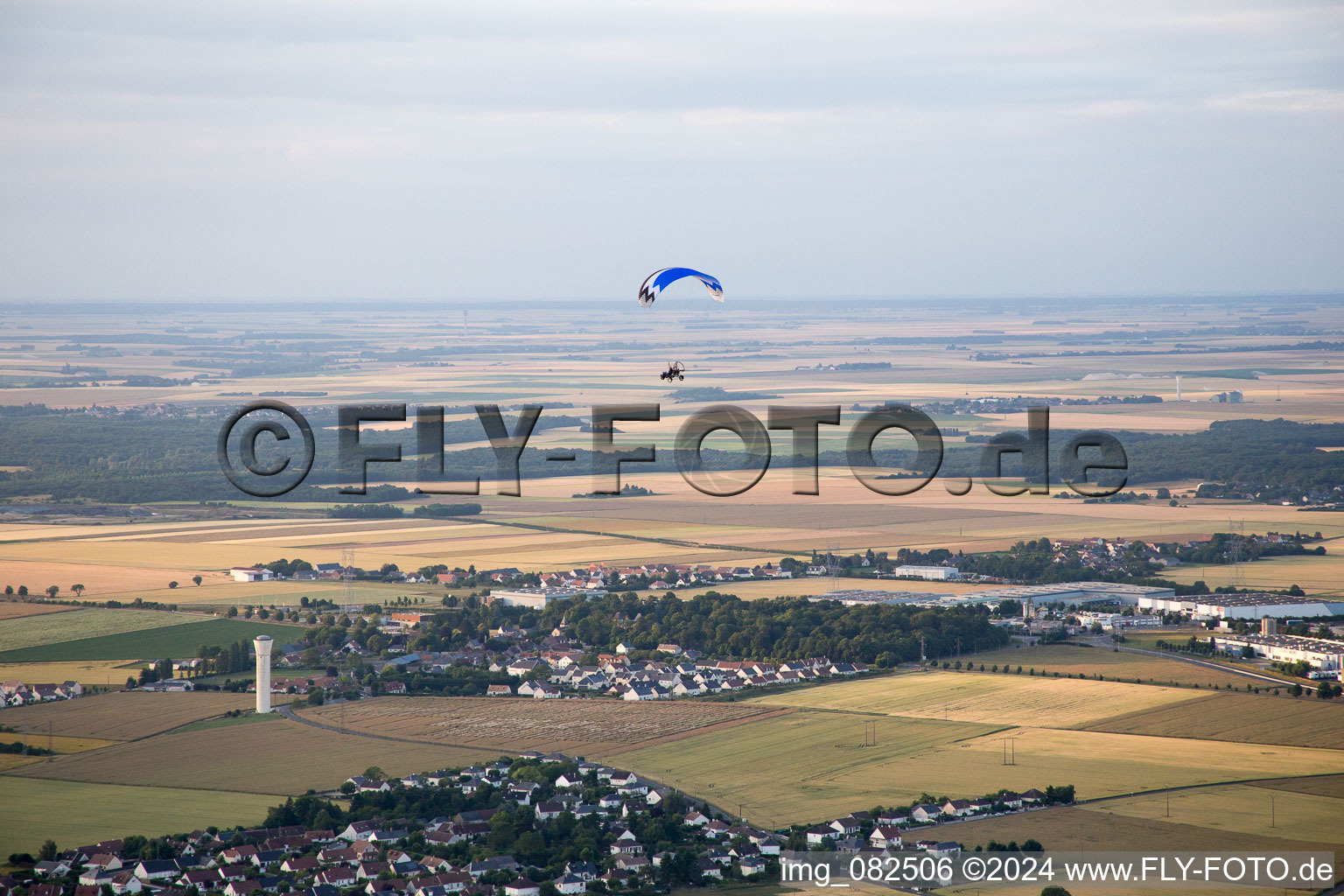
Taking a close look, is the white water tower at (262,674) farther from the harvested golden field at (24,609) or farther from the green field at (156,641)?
the harvested golden field at (24,609)

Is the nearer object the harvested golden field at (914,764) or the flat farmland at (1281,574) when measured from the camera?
the harvested golden field at (914,764)

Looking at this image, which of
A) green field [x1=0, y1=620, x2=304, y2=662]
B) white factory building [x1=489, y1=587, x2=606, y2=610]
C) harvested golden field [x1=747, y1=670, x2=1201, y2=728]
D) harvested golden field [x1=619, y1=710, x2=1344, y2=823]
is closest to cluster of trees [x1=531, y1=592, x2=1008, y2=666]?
white factory building [x1=489, y1=587, x2=606, y2=610]

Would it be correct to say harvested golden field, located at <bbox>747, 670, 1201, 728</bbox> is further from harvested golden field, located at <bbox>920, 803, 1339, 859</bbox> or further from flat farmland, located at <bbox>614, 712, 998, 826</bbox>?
harvested golden field, located at <bbox>920, 803, 1339, 859</bbox>

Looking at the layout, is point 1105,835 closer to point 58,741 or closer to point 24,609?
point 58,741

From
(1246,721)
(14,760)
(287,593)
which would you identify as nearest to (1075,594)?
(1246,721)

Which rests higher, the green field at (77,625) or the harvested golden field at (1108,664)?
the green field at (77,625)

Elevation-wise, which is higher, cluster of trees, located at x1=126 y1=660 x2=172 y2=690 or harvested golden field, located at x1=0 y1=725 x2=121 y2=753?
cluster of trees, located at x1=126 y1=660 x2=172 y2=690

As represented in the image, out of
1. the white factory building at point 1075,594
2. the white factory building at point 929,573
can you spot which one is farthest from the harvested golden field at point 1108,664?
the white factory building at point 929,573
